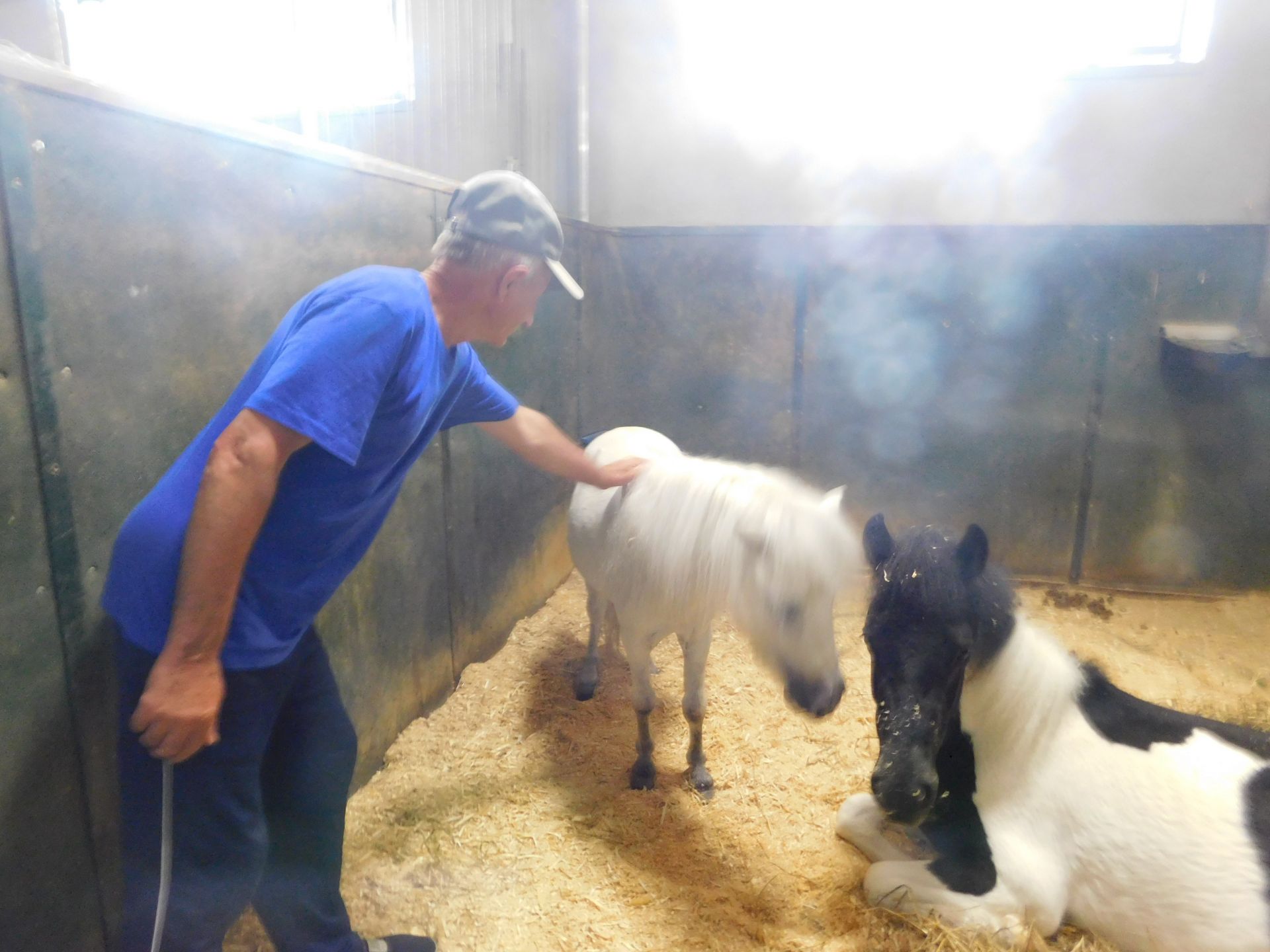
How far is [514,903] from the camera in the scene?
1908 millimetres

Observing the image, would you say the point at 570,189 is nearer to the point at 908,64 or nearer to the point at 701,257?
the point at 701,257

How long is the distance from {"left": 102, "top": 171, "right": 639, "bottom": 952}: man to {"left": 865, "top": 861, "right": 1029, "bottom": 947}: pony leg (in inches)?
50.3

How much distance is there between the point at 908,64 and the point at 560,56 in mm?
2253

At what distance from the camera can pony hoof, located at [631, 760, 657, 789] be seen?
238 cm

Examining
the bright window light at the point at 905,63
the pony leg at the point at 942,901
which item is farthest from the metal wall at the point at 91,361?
the bright window light at the point at 905,63

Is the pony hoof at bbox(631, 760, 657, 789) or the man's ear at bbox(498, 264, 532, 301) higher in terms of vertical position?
the man's ear at bbox(498, 264, 532, 301)

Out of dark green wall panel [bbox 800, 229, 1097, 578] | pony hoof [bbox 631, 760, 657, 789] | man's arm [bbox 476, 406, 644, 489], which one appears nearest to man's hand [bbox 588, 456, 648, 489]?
man's arm [bbox 476, 406, 644, 489]

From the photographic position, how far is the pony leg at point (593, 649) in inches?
119

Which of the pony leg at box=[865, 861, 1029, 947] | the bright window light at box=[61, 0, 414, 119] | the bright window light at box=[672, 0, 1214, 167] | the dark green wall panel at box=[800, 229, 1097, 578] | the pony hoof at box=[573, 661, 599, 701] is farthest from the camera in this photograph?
the bright window light at box=[61, 0, 414, 119]

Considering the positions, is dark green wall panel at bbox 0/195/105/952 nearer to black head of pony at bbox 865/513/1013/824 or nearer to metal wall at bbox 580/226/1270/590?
black head of pony at bbox 865/513/1013/824

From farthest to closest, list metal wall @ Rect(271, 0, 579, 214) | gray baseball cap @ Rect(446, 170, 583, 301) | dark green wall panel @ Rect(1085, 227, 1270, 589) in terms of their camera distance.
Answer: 1. dark green wall panel @ Rect(1085, 227, 1270, 589)
2. metal wall @ Rect(271, 0, 579, 214)
3. gray baseball cap @ Rect(446, 170, 583, 301)

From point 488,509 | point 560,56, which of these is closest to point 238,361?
point 488,509

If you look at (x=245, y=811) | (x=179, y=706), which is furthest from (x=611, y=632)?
(x=179, y=706)

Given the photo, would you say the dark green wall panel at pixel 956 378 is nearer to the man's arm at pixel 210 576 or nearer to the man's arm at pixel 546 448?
the man's arm at pixel 546 448
